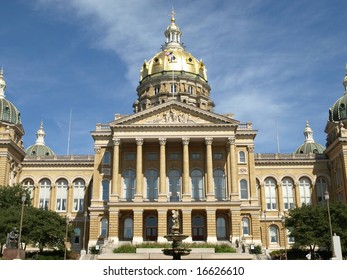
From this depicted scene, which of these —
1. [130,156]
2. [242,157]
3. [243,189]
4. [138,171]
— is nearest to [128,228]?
[138,171]

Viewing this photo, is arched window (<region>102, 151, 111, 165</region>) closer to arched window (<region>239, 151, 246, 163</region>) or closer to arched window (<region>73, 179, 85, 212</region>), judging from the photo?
arched window (<region>73, 179, 85, 212</region>)

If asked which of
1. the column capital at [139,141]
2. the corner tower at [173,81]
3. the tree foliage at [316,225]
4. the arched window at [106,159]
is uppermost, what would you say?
the corner tower at [173,81]

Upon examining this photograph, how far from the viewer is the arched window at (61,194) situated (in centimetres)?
7262

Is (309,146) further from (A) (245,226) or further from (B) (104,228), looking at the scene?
(B) (104,228)

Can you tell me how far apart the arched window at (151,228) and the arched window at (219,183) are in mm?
9002

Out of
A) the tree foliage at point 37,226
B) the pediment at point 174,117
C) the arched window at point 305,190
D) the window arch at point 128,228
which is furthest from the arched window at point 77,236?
the arched window at point 305,190

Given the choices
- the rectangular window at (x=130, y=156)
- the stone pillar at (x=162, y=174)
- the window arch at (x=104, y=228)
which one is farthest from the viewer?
the rectangular window at (x=130, y=156)

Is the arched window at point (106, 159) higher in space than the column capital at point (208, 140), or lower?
lower

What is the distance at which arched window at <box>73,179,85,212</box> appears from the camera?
72.3 m

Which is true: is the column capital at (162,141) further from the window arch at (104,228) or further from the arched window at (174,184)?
the window arch at (104,228)

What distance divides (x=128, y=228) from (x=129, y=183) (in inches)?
239

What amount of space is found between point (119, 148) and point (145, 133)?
449 centimetres

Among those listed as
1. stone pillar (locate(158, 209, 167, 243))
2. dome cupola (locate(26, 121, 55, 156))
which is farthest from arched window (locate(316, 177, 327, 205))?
dome cupola (locate(26, 121, 55, 156))
